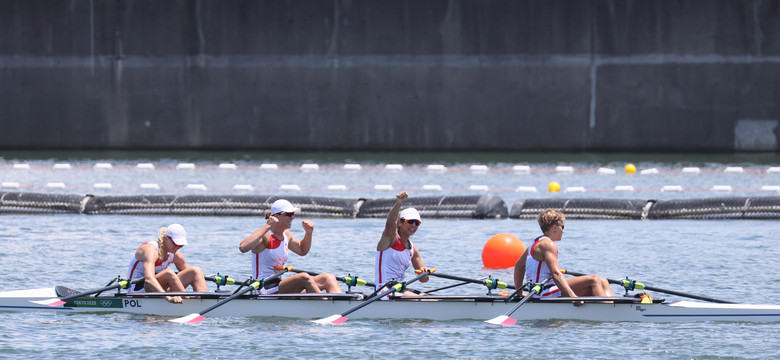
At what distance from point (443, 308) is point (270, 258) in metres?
1.85

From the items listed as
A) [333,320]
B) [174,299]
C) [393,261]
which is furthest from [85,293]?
[393,261]

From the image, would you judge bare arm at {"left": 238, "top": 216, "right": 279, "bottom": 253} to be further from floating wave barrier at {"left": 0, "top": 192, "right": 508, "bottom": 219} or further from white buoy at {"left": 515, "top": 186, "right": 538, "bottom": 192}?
white buoy at {"left": 515, "top": 186, "right": 538, "bottom": 192}

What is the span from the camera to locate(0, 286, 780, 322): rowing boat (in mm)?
11953

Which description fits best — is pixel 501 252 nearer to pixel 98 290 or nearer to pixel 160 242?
pixel 160 242

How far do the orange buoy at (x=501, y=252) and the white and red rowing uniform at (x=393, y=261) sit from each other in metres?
4.27

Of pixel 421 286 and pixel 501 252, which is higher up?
pixel 501 252

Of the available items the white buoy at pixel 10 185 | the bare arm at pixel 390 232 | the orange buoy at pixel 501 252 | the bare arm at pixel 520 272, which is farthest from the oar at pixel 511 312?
the white buoy at pixel 10 185

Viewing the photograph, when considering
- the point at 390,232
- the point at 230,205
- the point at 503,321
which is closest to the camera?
the point at 503,321

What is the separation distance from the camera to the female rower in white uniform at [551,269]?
11625mm

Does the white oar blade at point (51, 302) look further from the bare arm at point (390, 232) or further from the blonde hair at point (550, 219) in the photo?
the blonde hair at point (550, 219)

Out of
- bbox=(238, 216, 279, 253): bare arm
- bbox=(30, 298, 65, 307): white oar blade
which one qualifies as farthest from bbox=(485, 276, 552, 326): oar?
bbox=(30, 298, 65, 307): white oar blade

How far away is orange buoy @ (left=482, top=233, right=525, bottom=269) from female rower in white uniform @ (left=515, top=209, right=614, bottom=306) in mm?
3970

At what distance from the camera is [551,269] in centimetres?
1167

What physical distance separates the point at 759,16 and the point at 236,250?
19397 mm
